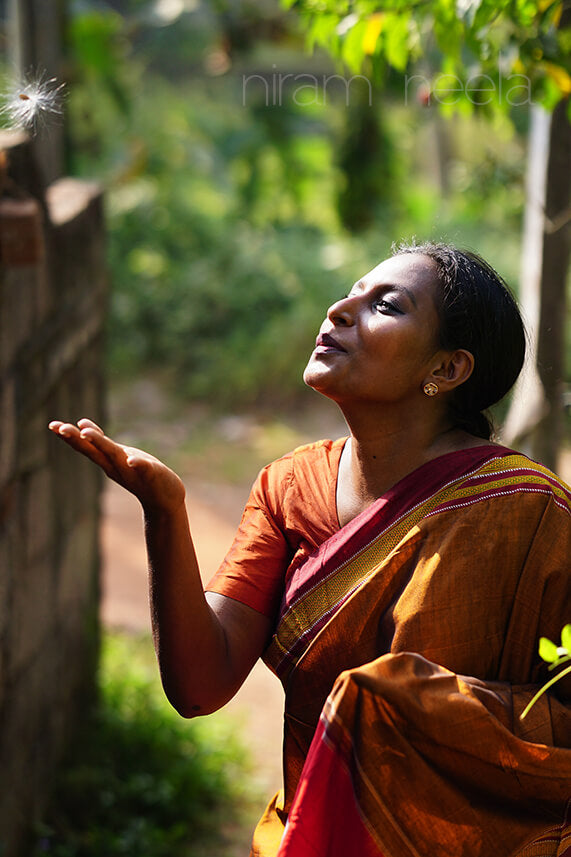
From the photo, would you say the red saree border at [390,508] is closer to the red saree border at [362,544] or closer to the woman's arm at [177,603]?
the red saree border at [362,544]

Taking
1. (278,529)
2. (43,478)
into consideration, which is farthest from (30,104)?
(43,478)

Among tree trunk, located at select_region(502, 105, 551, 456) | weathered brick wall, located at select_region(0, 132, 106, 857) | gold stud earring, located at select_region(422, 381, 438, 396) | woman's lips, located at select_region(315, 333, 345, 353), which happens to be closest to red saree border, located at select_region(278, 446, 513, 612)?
gold stud earring, located at select_region(422, 381, 438, 396)

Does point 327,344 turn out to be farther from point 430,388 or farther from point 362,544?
point 362,544

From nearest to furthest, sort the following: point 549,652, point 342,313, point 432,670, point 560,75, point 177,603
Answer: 1. point 549,652
2. point 432,670
3. point 177,603
4. point 342,313
5. point 560,75

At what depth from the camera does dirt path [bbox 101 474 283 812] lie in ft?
17.9

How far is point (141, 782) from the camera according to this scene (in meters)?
4.65

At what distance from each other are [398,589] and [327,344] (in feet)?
1.53

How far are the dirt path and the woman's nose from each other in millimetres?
3509

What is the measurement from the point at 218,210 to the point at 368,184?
3266mm

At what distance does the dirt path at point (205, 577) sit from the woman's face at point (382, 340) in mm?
3479

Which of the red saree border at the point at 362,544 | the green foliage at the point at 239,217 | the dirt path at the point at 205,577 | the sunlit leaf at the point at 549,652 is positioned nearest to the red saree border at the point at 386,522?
the red saree border at the point at 362,544

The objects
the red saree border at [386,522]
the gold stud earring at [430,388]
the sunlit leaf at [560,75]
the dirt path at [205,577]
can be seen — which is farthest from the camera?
the dirt path at [205,577]

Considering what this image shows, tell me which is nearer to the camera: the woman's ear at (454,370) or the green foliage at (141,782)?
the woman's ear at (454,370)

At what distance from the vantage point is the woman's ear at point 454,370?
1970 mm
